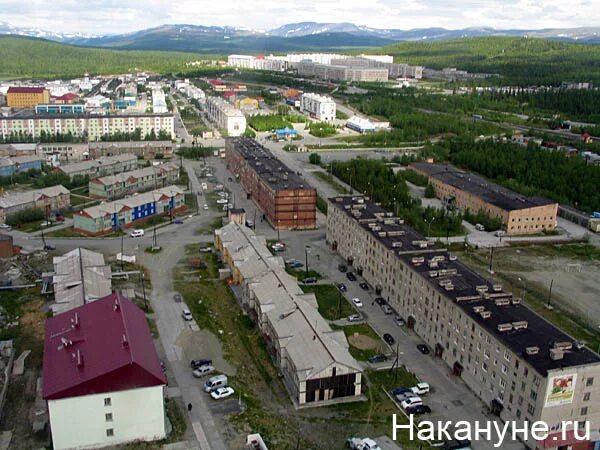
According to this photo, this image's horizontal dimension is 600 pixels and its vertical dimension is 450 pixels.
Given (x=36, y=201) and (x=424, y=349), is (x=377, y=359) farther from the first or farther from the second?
(x=36, y=201)

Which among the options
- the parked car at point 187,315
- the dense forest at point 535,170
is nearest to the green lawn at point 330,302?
the parked car at point 187,315

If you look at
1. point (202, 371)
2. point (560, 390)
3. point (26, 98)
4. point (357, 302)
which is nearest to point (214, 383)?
point (202, 371)

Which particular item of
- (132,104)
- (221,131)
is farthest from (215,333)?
(132,104)

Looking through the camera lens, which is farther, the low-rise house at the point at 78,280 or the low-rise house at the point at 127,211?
the low-rise house at the point at 127,211

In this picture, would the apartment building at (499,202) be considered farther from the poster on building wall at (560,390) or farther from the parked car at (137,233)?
the parked car at (137,233)

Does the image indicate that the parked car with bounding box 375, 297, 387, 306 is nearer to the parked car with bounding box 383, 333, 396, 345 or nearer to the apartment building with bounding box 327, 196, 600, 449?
the apartment building with bounding box 327, 196, 600, 449

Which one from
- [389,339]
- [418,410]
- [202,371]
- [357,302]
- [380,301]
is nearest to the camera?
[418,410]

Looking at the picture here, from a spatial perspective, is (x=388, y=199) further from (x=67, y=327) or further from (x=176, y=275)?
(x=67, y=327)
